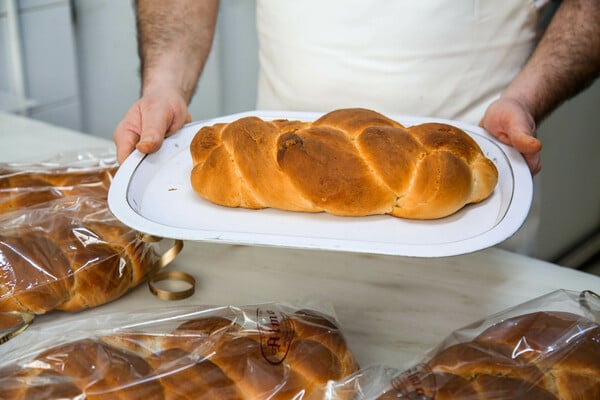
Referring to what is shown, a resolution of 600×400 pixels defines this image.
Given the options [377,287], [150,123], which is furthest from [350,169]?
[150,123]

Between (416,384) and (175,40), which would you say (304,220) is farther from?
(175,40)

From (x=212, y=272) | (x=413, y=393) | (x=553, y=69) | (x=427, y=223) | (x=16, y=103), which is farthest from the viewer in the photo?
(x=16, y=103)

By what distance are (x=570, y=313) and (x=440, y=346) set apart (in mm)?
125

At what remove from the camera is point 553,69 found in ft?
3.70

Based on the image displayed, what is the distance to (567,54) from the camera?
115cm

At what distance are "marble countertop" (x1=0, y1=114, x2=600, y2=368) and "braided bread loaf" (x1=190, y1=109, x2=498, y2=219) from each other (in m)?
0.14

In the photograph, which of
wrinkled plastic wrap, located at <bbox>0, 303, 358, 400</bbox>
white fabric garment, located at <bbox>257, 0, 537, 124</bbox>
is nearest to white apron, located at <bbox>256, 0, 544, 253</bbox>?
A: white fabric garment, located at <bbox>257, 0, 537, 124</bbox>

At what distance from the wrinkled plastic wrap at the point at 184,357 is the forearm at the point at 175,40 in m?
0.58

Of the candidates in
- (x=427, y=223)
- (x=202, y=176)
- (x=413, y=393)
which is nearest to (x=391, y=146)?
(x=427, y=223)

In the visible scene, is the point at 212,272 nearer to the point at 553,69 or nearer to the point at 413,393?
the point at 413,393

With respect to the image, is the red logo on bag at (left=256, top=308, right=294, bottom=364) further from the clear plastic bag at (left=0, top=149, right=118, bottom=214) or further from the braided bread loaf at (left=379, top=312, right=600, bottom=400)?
the clear plastic bag at (left=0, top=149, right=118, bottom=214)

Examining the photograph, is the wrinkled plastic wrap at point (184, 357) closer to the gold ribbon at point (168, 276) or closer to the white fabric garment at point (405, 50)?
the gold ribbon at point (168, 276)

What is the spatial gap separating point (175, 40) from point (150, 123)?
0.35m

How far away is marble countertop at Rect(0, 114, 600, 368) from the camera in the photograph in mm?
862
